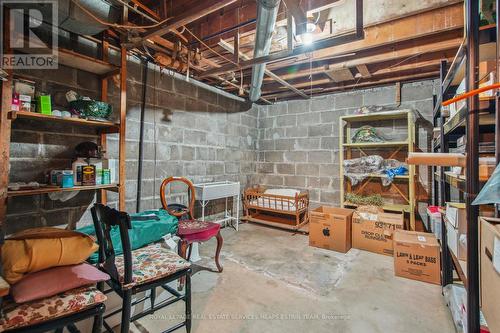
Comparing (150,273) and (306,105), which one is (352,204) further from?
(150,273)

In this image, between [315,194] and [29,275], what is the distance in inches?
142

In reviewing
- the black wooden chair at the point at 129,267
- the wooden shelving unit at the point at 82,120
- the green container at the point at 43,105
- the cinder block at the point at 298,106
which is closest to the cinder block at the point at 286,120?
the cinder block at the point at 298,106

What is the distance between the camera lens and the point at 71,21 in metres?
1.73

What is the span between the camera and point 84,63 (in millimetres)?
2029

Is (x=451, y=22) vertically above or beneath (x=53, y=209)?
above

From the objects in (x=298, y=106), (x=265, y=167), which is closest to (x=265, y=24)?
(x=298, y=106)

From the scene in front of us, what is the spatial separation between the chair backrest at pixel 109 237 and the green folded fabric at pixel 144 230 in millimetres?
240

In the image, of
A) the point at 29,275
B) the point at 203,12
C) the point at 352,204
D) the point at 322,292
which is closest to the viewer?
the point at 29,275

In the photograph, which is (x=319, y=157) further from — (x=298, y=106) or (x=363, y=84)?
(x=363, y=84)

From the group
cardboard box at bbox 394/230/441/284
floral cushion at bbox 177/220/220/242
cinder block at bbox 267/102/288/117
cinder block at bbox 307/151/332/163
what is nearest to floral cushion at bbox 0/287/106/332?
floral cushion at bbox 177/220/220/242

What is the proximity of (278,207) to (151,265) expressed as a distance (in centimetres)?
250

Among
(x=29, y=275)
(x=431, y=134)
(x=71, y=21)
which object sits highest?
(x=71, y=21)

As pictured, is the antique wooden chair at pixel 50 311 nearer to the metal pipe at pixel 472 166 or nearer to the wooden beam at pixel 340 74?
the metal pipe at pixel 472 166

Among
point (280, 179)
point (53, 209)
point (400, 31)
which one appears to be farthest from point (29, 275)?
point (280, 179)
